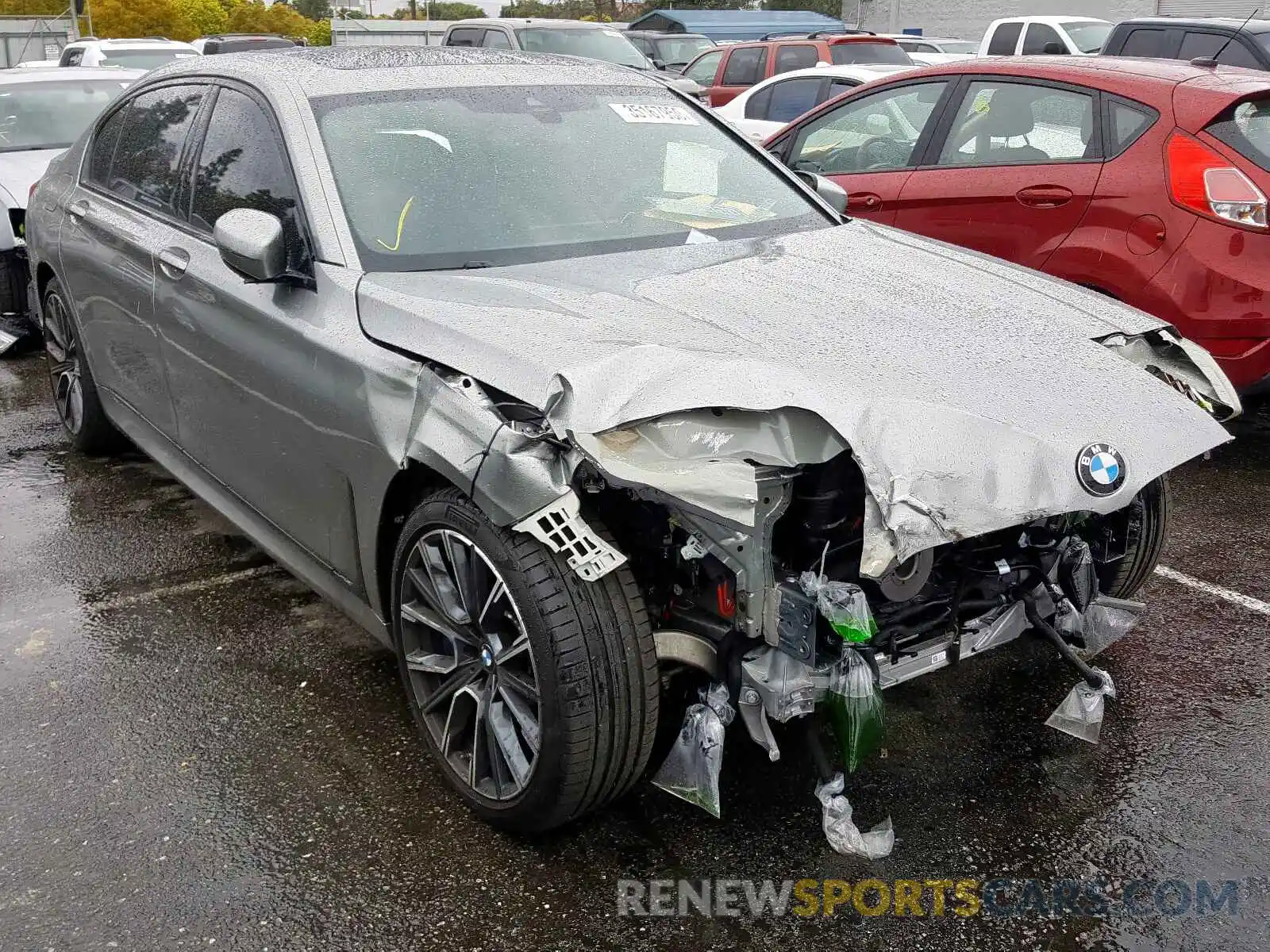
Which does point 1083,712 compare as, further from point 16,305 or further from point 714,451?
point 16,305

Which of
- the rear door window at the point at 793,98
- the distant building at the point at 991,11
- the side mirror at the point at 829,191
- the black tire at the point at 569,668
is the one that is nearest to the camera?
the black tire at the point at 569,668

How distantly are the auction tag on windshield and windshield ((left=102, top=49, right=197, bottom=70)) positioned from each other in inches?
491

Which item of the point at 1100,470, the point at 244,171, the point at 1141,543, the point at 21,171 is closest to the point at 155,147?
the point at 244,171

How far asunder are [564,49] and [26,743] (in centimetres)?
1335

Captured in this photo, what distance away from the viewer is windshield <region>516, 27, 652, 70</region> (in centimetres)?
1498

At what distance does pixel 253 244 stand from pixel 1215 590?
132 inches

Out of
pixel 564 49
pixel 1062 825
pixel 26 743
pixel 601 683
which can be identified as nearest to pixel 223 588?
pixel 26 743

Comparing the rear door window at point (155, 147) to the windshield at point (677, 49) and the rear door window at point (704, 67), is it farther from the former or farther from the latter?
the windshield at point (677, 49)

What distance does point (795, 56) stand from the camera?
15.1 m

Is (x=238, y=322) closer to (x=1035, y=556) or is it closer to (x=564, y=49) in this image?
(x=1035, y=556)

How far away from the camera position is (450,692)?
3.05 m

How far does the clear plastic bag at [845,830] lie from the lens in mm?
2873

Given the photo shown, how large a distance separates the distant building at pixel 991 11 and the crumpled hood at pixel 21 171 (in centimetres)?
2237

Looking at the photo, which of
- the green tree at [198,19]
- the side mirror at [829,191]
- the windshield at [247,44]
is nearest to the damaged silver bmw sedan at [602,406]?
the side mirror at [829,191]
